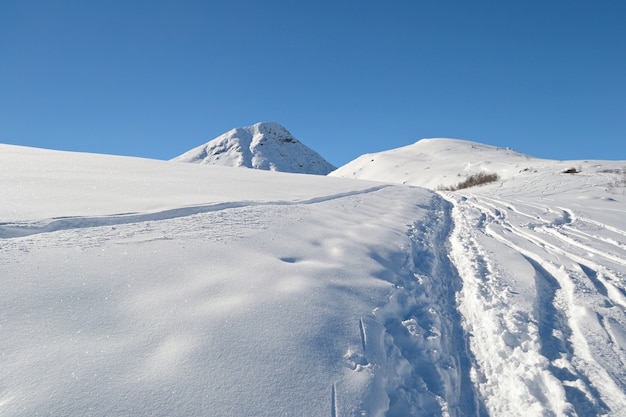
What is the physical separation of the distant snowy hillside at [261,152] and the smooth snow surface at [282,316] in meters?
108

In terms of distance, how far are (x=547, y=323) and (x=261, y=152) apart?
438 feet

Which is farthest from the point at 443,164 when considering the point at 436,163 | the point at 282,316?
the point at 282,316

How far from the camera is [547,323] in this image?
3055 millimetres

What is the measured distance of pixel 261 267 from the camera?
11.0 ft

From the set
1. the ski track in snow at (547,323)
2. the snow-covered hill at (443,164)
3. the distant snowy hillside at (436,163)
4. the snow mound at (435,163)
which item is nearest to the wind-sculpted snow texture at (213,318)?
the ski track in snow at (547,323)

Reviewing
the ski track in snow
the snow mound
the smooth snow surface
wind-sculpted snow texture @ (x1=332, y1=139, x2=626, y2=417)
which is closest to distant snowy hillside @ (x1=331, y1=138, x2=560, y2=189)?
the snow mound

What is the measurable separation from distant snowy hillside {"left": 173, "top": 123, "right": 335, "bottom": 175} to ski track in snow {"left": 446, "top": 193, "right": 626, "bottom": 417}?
356 feet

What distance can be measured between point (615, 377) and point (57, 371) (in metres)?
3.29

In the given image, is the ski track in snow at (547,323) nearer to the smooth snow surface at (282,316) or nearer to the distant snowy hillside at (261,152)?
the smooth snow surface at (282,316)

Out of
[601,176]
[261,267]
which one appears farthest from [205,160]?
[261,267]

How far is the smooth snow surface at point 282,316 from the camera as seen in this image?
1.92 meters

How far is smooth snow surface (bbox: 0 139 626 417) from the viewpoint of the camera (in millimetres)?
1920

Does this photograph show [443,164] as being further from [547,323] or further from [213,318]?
[213,318]

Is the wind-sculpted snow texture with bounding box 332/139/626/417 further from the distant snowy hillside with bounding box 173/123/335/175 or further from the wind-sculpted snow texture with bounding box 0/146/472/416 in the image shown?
the distant snowy hillside with bounding box 173/123/335/175
